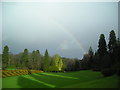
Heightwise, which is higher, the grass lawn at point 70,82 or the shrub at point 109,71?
the shrub at point 109,71

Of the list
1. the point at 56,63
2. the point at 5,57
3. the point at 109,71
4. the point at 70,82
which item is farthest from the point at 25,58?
the point at 109,71

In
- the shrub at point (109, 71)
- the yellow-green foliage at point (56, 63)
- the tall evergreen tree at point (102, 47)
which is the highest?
the tall evergreen tree at point (102, 47)

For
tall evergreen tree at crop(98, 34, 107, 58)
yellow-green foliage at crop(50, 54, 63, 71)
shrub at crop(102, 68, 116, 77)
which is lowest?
yellow-green foliage at crop(50, 54, 63, 71)

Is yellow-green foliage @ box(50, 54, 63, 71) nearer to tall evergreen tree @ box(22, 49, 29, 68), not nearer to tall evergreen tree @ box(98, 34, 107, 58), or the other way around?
tall evergreen tree @ box(22, 49, 29, 68)

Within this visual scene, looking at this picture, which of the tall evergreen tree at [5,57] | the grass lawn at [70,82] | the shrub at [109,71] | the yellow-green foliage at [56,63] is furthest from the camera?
the yellow-green foliage at [56,63]

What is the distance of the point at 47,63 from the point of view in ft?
Result: 151

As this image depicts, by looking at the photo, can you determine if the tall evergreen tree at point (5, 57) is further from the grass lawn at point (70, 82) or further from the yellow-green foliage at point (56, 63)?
the grass lawn at point (70, 82)

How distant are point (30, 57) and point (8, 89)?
1509 inches

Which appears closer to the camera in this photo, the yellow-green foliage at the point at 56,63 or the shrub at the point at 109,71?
the shrub at the point at 109,71

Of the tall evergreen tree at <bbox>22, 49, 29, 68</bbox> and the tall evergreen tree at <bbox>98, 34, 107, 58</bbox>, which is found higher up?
the tall evergreen tree at <bbox>98, 34, 107, 58</bbox>

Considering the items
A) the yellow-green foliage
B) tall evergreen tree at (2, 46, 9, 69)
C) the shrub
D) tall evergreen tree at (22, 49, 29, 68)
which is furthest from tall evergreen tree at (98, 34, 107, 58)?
tall evergreen tree at (22, 49, 29, 68)

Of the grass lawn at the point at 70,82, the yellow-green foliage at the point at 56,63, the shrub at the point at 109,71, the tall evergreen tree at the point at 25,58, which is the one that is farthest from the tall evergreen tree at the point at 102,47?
the tall evergreen tree at the point at 25,58

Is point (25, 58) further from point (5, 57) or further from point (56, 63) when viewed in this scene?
point (56, 63)

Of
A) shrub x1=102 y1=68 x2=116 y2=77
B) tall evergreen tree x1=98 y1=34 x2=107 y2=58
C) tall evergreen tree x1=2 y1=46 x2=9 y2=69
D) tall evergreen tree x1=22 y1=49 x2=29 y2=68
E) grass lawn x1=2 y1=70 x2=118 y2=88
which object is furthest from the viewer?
tall evergreen tree x1=22 y1=49 x2=29 y2=68
